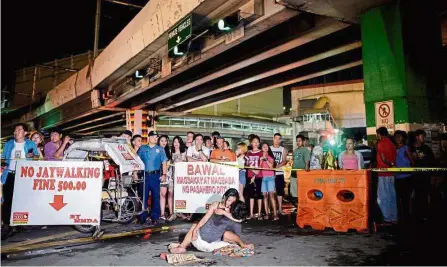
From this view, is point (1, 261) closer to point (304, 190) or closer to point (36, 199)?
point (36, 199)

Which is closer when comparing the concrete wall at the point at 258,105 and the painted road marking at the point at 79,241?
the painted road marking at the point at 79,241

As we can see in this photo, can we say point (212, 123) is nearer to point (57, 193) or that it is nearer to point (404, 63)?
point (404, 63)

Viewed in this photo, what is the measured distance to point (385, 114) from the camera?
23.3ft

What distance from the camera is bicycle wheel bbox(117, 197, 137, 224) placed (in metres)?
7.31

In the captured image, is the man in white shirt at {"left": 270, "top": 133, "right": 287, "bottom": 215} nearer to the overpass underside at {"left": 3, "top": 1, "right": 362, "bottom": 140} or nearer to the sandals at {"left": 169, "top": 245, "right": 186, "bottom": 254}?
the overpass underside at {"left": 3, "top": 1, "right": 362, "bottom": 140}

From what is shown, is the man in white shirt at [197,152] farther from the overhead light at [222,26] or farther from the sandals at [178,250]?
the sandals at [178,250]

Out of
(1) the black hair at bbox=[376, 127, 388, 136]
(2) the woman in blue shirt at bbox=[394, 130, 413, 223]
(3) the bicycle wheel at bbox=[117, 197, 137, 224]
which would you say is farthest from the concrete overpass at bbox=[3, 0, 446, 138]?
(3) the bicycle wheel at bbox=[117, 197, 137, 224]

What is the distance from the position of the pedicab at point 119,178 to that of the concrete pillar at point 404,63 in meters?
5.20

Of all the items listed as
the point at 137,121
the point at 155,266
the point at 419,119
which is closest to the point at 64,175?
the point at 155,266

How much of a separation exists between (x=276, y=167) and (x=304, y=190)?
5.13ft

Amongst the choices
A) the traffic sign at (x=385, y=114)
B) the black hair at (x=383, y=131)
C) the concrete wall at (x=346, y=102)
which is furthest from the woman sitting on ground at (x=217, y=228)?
the concrete wall at (x=346, y=102)

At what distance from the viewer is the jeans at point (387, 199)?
6746 mm

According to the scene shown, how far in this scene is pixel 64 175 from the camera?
6.27 m

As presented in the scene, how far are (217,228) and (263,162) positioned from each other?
3.52 m
